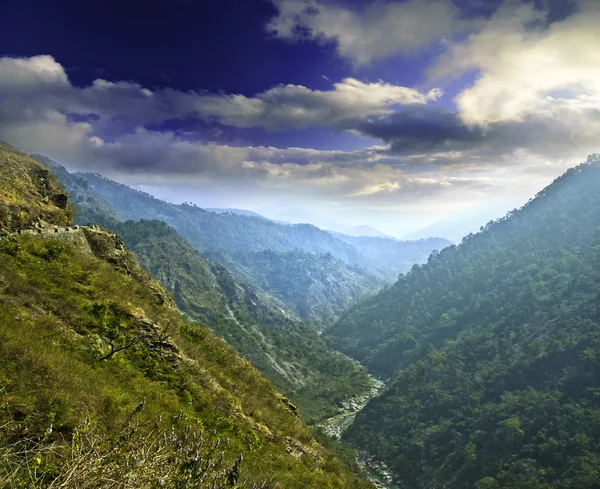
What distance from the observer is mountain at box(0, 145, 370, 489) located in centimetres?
642

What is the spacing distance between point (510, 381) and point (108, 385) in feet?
413

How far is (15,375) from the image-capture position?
890cm

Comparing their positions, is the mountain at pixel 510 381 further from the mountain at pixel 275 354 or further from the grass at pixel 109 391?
the grass at pixel 109 391

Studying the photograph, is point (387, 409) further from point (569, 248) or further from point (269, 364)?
point (569, 248)

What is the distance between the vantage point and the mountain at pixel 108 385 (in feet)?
21.1

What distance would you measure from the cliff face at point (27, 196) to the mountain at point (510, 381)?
94753mm

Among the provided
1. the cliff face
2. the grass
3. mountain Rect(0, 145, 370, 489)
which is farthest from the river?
the cliff face

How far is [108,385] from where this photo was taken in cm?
1170

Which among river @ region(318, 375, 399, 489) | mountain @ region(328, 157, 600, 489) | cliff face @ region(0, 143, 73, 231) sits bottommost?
river @ region(318, 375, 399, 489)

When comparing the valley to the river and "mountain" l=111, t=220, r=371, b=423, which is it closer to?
the river

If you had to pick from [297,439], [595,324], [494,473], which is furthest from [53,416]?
[595,324]

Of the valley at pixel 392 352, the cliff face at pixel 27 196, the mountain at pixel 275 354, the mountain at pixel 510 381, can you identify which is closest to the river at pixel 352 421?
the valley at pixel 392 352

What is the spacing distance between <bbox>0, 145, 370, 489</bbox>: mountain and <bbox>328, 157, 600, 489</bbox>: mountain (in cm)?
8191

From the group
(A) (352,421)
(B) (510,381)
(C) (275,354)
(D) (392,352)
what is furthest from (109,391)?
(D) (392,352)
